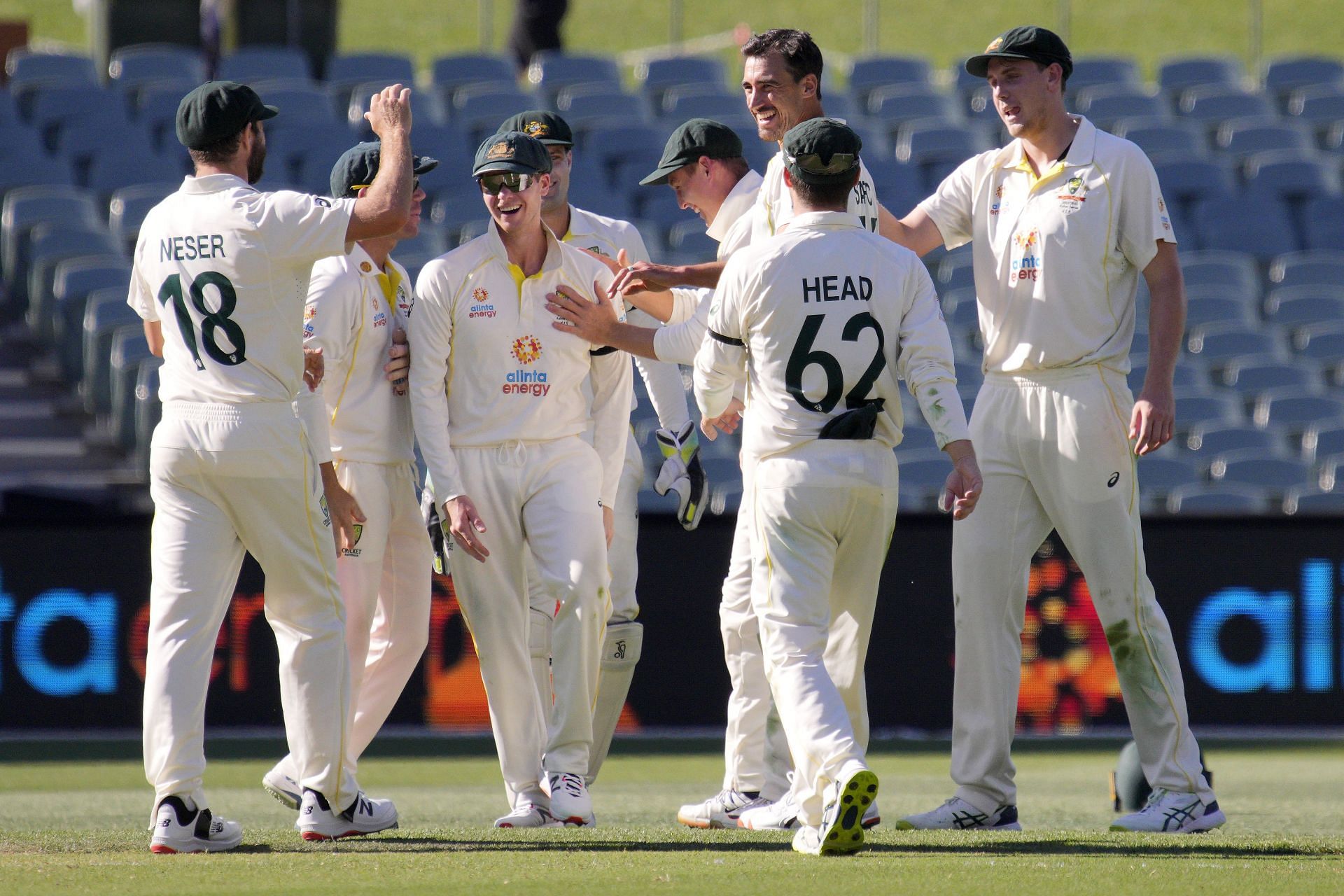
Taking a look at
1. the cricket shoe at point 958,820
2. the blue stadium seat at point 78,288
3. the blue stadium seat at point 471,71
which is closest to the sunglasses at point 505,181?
the cricket shoe at point 958,820

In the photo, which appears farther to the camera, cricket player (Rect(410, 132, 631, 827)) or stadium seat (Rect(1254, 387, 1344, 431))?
stadium seat (Rect(1254, 387, 1344, 431))

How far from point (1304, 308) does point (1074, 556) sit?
30.9ft

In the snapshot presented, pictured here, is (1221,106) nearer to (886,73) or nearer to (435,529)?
(886,73)

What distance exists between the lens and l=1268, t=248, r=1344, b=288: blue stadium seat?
14.4 metres

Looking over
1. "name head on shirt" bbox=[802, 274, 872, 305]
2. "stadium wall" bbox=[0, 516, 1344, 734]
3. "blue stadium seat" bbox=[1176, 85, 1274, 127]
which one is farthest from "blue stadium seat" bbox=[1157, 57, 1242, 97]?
"name head on shirt" bbox=[802, 274, 872, 305]

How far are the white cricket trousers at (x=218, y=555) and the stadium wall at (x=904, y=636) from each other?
3800mm

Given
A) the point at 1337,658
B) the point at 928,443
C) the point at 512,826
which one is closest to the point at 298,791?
the point at 512,826

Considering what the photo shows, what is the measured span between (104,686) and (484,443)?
13.1 ft

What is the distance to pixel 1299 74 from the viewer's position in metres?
17.4

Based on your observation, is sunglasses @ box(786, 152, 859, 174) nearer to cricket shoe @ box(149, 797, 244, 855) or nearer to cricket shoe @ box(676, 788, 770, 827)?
cricket shoe @ box(676, 788, 770, 827)

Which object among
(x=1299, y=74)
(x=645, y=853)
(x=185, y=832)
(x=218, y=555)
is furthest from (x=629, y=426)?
(x=1299, y=74)

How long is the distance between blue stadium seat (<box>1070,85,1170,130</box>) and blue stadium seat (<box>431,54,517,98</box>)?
532 centimetres

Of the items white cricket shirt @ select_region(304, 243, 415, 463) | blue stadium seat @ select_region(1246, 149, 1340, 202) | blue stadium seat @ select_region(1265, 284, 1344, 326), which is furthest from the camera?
blue stadium seat @ select_region(1246, 149, 1340, 202)

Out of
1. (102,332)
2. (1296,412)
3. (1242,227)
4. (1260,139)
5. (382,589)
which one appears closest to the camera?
(382,589)
